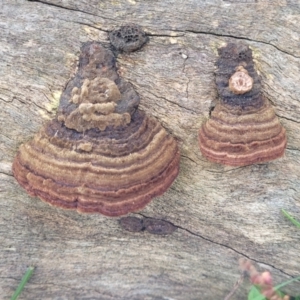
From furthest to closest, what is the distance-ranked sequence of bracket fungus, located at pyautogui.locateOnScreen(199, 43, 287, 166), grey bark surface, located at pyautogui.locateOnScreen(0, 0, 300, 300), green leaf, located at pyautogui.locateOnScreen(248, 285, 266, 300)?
1. green leaf, located at pyautogui.locateOnScreen(248, 285, 266, 300)
2. grey bark surface, located at pyautogui.locateOnScreen(0, 0, 300, 300)
3. bracket fungus, located at pyautogui.locateOnScreen(199, 43, 287, 166)

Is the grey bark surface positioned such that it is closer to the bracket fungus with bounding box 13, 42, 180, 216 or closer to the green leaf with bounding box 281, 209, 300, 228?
the green leaf with bounding box 281, 209, 300, 228

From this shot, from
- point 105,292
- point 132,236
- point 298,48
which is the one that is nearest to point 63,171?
point 132,236

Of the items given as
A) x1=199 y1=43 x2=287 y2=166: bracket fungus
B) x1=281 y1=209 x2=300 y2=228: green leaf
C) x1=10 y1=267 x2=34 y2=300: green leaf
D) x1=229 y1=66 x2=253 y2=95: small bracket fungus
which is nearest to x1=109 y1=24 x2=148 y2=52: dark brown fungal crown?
x1=199 y1=43 x2=287 y2=166: bracket fungus

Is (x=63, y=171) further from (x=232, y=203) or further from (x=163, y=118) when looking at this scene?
(x=232, y=203)

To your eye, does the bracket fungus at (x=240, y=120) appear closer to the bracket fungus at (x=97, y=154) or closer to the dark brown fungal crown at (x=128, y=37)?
the bracket fungus at (x=97, y=154)

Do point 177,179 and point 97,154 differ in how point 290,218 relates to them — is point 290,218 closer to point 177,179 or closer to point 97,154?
point 177,179

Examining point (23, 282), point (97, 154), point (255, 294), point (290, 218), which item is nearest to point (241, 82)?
point (97, 154)
